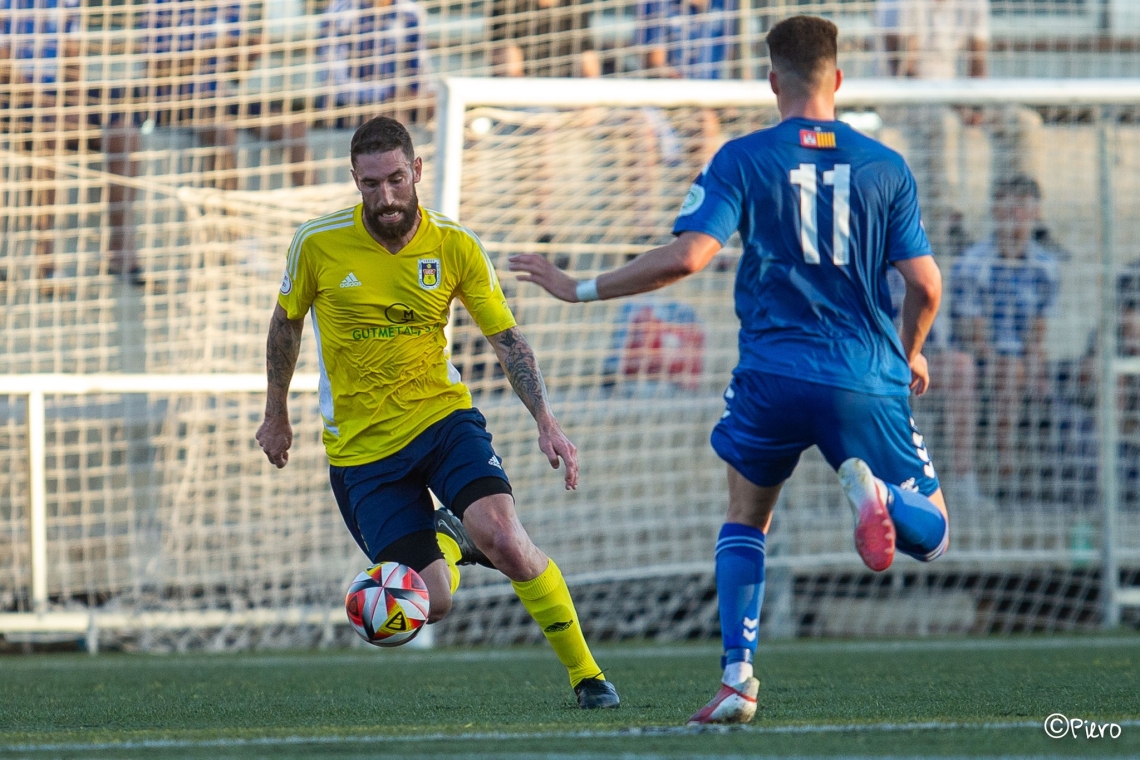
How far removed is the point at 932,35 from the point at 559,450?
6.05 meters

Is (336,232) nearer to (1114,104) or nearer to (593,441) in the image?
(593,441)

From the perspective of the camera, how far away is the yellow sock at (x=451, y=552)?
17.4 ft

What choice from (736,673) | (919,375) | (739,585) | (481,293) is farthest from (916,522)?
(481,293)

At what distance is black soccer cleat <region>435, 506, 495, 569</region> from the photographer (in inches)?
213

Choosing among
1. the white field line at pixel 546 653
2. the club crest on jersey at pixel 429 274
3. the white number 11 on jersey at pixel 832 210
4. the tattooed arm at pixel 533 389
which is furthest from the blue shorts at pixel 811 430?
the white field line at pixel 546 653

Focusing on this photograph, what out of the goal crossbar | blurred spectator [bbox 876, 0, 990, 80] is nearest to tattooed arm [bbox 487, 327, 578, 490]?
the goal crossbar

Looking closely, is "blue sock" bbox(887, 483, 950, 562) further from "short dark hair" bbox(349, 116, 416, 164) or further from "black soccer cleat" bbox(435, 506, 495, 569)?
"short dark hair" bbox(349, 116, 416, 164)

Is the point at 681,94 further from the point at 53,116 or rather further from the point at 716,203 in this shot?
the point at 716,203

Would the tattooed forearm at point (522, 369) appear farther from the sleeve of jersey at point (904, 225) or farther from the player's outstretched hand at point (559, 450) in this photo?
the sleeve of jersey at point (904, 225)

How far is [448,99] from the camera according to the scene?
26.1ft

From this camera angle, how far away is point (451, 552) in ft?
17.5

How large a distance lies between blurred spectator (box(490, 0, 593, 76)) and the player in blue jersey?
495 cm

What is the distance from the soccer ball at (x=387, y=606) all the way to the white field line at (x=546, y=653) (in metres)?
2.51

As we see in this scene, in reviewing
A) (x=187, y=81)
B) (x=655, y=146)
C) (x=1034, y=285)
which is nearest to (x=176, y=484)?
(x=187, y=81)
